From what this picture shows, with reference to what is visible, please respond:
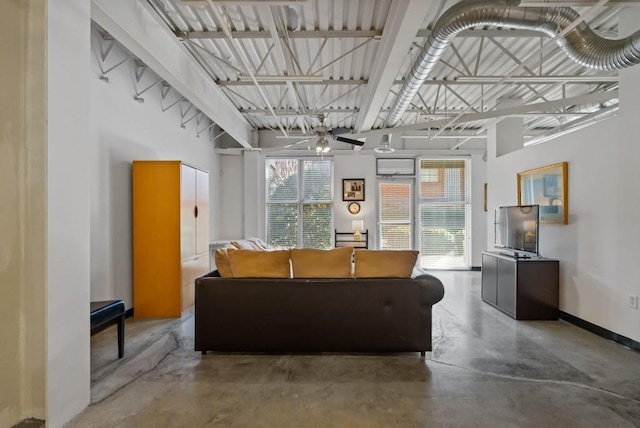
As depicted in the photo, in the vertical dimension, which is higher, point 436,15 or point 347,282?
point 436,15

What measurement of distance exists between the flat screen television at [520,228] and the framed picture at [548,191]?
345 millimetres

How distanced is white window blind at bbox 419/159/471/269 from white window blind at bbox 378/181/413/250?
33 centimetres

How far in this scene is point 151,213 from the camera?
13.9 feet

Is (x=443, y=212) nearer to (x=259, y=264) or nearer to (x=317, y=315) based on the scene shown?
(x=317, y=315)

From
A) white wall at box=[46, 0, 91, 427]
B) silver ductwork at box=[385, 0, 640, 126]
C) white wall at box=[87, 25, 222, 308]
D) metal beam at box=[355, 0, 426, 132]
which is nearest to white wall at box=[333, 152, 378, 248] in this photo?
metal beam at box=[355, 0, 426, 132]

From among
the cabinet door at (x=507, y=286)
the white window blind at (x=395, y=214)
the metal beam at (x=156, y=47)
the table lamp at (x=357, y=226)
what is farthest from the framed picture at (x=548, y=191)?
the metal beam at (x=156, y=47)

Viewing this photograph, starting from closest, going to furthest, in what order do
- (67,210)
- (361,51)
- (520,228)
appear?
(67,210), (361,51), (520,228)

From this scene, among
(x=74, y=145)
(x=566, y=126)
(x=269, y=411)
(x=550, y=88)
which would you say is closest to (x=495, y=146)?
(x=550, y=88)

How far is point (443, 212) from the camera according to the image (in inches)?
324

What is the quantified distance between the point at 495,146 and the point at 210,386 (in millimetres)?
5856

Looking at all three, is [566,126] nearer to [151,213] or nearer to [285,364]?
[285,364]

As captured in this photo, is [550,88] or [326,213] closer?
[550,88]

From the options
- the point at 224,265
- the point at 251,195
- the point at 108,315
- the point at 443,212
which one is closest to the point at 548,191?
the point at 443,212

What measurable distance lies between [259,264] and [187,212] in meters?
1.87
